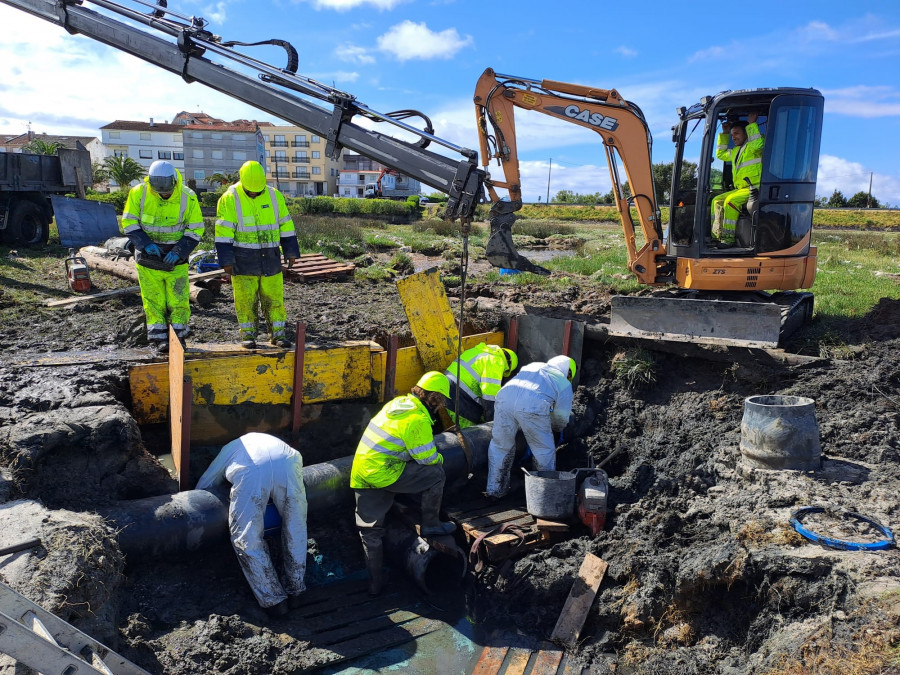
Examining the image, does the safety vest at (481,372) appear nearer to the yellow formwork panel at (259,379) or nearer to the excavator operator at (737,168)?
the yellow formwork panel at (259,379)

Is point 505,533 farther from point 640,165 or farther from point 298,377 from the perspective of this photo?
point 640,165

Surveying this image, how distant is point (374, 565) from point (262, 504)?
1.09m

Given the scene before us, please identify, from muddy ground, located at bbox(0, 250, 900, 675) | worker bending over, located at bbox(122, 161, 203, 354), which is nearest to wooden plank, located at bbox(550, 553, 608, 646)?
muddy ground, located at bbox(0, 250, 900, 675)

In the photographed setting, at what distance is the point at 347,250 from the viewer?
577 inches

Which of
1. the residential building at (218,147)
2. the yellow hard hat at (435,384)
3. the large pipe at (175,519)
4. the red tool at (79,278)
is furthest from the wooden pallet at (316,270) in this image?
the residential building at (218,147)

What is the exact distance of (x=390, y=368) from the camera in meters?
6.84

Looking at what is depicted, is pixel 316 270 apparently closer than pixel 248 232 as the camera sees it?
No

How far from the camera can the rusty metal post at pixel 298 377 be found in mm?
6129

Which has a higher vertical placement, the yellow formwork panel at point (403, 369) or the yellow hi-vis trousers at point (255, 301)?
the yellow hi-vis trousers at point (255, 301)

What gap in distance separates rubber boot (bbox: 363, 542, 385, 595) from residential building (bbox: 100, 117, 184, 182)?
7316cm

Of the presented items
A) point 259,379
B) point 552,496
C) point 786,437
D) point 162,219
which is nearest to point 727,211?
point 786,437

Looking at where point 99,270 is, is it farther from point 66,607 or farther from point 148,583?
point 66,607

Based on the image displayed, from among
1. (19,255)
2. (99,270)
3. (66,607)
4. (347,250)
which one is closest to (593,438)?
(66,607)

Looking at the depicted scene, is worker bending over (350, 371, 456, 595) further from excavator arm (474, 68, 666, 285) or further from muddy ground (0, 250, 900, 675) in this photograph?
excavator arm (474, 68, 666, 285)
